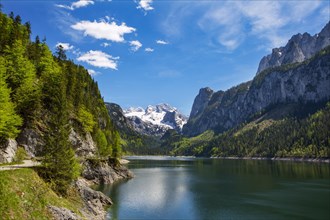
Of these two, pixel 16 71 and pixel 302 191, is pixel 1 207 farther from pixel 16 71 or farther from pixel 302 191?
pixel 302 191

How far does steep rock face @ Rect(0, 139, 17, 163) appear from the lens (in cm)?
5053

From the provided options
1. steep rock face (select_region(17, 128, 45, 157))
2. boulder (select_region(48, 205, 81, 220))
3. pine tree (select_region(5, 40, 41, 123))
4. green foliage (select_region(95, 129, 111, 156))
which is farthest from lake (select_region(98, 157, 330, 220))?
pine tree (select_region(5, 40, 41, 123))

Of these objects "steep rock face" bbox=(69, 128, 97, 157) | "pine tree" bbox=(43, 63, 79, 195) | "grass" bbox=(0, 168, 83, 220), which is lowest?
"grass" bbox=(0, 168, 83, 220)

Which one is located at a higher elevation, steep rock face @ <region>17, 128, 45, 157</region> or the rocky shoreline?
steep rock face @ <region>17, 128, 45, 157</region>

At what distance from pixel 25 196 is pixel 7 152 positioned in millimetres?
22291

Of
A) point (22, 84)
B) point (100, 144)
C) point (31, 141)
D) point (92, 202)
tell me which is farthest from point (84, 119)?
point (92, 202)

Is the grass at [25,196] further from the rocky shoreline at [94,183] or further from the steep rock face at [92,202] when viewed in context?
the steep rock face at [92,202]

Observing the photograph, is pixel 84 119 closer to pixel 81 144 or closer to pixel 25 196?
pixel 81 144

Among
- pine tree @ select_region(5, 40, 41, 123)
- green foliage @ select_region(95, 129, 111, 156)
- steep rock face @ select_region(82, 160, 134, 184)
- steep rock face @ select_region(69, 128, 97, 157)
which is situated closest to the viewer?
pine tree @ select_region(5, 40, 41, 123)

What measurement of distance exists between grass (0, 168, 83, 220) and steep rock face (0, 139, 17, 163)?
40.9 ft

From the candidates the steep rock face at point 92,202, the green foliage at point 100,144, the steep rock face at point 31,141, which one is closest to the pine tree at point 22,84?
the steep rock face at point 31,141

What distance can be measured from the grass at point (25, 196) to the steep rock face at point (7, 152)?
40.9 ft

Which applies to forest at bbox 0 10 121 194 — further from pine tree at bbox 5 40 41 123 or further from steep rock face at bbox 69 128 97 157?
steep rock face at bbox 69 128 97 157

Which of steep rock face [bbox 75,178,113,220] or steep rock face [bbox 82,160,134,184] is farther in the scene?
steep rock face [bbox 82,160,134,184]
